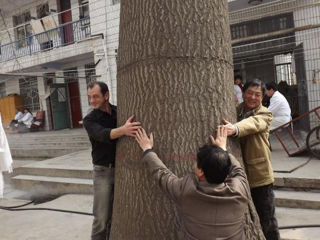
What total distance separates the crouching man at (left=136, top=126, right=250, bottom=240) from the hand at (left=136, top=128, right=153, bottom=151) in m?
0.39

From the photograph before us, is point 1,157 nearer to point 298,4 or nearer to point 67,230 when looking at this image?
point 67,230

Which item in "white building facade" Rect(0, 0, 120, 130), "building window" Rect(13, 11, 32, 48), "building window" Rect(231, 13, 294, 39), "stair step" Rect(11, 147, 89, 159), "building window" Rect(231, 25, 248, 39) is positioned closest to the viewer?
"building window" Rect(231, 13, 294, 39)

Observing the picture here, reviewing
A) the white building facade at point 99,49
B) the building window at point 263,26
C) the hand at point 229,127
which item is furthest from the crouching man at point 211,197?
the building window at point 263,26

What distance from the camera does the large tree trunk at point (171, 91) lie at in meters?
2.33

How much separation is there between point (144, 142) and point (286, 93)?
8807 mm

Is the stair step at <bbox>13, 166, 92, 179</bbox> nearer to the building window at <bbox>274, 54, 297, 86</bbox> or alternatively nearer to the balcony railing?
the balcony railing

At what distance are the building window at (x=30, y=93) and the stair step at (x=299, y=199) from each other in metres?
14.6

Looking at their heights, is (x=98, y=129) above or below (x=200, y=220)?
above

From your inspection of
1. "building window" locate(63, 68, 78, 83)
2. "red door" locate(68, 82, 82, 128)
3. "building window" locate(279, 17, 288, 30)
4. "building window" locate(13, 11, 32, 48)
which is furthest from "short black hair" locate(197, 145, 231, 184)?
"building window" locate(13, 11, 32, 48)

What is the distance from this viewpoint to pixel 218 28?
246cm

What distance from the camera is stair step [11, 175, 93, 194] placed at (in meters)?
6.47

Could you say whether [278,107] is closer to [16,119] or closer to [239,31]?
[239,31]

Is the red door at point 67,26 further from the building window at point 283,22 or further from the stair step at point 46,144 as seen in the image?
the building window at point 283,22

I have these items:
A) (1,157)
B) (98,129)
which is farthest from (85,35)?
(98,129)
